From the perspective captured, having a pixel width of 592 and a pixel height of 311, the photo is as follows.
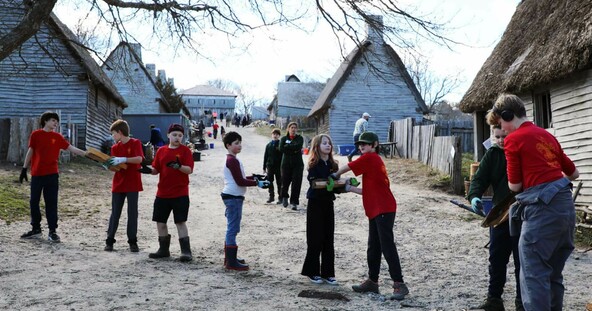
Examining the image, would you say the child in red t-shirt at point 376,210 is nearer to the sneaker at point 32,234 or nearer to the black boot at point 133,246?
the black boot at point 133,246

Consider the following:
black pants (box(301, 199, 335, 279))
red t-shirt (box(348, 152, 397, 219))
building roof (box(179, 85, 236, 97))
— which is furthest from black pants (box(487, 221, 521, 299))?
building roof (box(179, 85, 236, 97))

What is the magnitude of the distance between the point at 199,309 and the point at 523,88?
10152 millimetres

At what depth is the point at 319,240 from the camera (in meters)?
6.11

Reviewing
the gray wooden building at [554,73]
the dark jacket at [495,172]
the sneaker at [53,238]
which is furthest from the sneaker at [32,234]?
the gray wooden building at [554,73]

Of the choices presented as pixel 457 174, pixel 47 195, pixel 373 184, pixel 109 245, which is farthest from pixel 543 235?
pixel 457 174

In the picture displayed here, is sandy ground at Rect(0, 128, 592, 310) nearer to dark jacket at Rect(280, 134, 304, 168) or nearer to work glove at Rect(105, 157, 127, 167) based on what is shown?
dark jacket at Rect(280, 134, 304, 168)

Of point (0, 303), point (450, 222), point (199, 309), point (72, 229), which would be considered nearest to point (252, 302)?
point (199, 309)

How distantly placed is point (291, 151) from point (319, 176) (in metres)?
5.36

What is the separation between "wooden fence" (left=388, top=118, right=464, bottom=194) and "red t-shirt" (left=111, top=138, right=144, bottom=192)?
9.39m

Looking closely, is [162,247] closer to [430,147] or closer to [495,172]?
[495,172]

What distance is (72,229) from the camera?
9180mm

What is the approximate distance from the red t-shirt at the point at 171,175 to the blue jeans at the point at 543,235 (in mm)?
4097

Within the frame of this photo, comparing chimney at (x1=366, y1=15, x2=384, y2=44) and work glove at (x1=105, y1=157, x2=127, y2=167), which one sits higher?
chimney at (x1=366, y1=15, x2=384, y2=44)

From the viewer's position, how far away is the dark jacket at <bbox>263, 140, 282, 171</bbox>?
40.4 feet
